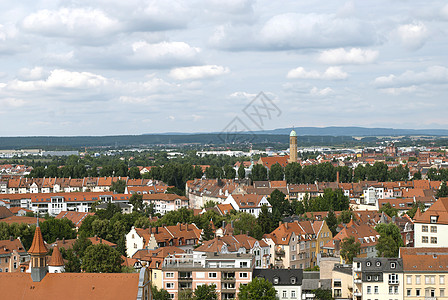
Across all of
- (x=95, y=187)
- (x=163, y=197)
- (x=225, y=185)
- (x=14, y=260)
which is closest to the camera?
(x=14, y=260)

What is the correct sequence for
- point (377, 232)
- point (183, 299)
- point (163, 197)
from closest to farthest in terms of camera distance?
1. point (183, 299)
2. point (377, 232)
3. point (163, 197)

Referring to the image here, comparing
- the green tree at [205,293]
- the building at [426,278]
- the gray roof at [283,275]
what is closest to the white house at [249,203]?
the gray roof at [283,275]

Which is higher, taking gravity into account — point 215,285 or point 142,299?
point 142,299

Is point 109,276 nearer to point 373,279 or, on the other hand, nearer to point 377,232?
point 373,279

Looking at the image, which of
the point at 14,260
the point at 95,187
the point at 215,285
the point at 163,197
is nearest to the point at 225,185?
the point at 163,197

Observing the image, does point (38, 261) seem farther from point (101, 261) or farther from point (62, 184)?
point (62, 184)

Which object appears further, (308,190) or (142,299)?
(308,190)

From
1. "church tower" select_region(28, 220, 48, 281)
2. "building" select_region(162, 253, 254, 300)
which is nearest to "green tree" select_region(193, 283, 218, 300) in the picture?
"building" select_region(162, 253, 254, 300)

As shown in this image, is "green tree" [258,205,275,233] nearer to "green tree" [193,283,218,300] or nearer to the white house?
the white house
